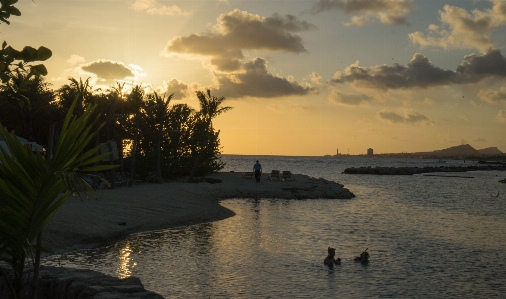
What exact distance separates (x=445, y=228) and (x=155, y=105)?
23.0 metres

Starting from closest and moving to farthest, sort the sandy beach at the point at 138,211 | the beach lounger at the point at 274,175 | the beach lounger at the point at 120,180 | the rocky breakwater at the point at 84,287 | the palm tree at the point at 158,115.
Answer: the rocky breakwater at the point at 84,287
the sandy beach at the point at 138,211
the beach lounger at the point at 120,180
the palm tree at the point at 158,115
the beach lounger at the point at 274,175

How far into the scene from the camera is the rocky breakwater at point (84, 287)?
7.80 meters

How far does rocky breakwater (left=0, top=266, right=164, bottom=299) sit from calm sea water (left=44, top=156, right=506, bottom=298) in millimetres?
3887

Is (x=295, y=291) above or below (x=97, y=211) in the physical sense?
below

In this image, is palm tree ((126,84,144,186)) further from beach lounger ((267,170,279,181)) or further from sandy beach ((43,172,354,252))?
beach lounger ((267,170,279,181))

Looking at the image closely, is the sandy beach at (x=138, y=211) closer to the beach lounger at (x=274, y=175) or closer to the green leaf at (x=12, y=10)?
the beach lounger at (x=274, y=175)

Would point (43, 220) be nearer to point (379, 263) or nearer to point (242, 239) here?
point (379, 263)

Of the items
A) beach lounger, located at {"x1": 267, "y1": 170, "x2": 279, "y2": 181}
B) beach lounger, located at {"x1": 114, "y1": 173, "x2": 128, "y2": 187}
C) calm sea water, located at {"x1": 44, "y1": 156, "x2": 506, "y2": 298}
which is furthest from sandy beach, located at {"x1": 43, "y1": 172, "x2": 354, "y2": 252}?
beach lounger, located at {"x1": 267, "y1": 170, "x2": 279, "y2": 181}

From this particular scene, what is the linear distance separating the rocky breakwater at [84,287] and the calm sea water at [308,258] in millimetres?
3887

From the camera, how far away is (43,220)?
426 cm

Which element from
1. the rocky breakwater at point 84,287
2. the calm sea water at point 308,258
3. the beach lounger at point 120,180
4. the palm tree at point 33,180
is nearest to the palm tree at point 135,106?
the beach lounger at point 120,180

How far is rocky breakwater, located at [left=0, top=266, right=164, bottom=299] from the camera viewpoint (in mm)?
7798

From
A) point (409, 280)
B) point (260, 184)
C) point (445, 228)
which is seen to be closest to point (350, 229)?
point (445, 228)

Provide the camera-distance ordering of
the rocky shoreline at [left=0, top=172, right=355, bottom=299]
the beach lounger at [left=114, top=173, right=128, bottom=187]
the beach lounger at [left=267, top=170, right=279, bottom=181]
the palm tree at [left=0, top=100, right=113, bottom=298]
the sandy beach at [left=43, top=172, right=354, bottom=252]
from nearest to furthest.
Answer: the palm tree at [left=0, top=100, right=113, bottom=298] → the rocky shoreline at [left=0, top=172, right=355, bottom=299] → the sandy beach at [left=43, top=172, right=354, bottom=252] → the beach lounger at [left=114, top=173, right=128, bottom=187] → the beach lounger at [left=267, top=170, right=279, bottom=181]
